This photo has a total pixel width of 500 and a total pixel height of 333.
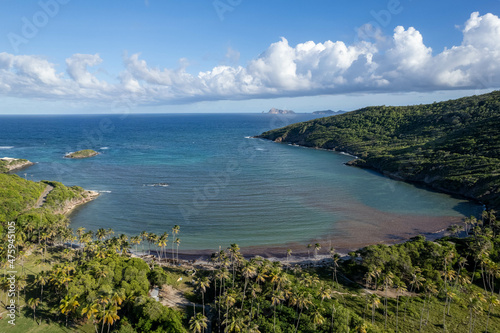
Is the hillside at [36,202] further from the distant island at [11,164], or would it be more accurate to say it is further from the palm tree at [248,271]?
the distant island at [11,164]

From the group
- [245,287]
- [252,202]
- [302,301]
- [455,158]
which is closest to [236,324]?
[245,287]

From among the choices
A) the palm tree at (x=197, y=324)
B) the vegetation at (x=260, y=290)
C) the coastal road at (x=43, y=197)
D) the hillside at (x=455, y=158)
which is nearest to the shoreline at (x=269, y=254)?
the vegetation at (x=260, y=290)

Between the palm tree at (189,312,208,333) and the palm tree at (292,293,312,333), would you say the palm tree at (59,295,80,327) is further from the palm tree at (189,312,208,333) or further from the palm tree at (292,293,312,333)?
the palm tree at (292,293,312,333)

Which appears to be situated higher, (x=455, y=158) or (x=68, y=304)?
(x=455, y=158)

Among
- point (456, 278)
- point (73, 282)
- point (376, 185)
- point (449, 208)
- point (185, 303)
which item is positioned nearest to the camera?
point (73, 282)

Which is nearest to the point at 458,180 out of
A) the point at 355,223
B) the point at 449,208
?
the point at 449,208

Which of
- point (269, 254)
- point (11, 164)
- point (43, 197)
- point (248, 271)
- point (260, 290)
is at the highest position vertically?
point (11, 164)

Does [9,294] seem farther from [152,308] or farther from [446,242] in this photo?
[446,242]

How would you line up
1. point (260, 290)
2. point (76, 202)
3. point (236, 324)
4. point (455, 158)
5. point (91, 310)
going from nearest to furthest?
point (236, 324), point (91, 310), point (260, 290), point (76, 202), point (455, 158)

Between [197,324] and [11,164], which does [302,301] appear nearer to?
[197,324]

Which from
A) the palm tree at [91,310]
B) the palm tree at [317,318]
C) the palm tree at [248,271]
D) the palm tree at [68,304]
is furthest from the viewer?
the palm tree at [248,271]

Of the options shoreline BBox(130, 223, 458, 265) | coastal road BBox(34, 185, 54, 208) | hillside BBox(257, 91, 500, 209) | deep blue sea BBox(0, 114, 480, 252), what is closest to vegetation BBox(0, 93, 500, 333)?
shoreline BBox(130, 223, 458, 265)
